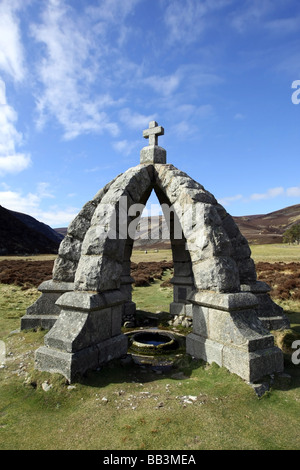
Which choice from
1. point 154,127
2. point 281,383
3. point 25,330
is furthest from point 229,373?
point 154,127

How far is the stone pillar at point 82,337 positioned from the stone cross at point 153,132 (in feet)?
14.4

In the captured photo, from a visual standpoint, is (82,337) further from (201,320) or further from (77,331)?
(201,320)

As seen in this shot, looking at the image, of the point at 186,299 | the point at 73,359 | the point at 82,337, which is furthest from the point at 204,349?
the point at 73,359

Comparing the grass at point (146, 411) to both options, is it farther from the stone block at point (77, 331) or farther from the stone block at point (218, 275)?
the stone block at point (218, 275)

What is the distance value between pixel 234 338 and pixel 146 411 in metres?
1.78

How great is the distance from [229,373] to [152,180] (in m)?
4.63

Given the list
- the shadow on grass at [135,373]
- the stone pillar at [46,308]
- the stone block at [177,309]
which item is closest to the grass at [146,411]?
the shadow on grass at [135,373]

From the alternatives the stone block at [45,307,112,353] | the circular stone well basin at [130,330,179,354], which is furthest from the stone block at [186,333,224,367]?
the stone block at [45,307,112,353]

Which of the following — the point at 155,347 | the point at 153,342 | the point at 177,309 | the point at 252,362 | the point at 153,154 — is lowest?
the point at 153,342

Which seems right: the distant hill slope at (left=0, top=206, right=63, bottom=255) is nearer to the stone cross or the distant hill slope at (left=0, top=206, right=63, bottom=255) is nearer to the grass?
the stone cross

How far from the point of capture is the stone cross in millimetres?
7551

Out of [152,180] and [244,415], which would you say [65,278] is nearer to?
[152,180]

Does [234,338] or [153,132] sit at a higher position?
[153,132]

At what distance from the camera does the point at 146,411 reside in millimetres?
3564
